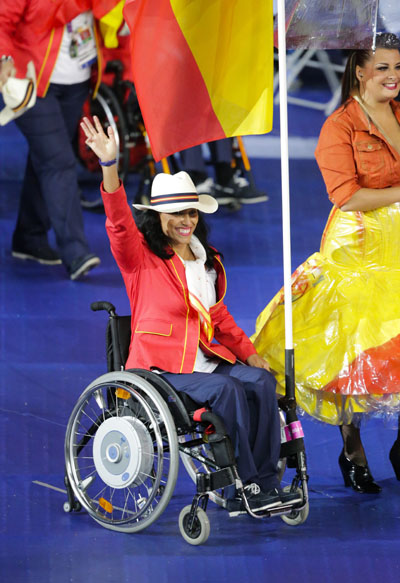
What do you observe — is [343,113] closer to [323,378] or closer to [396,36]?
[396,36]

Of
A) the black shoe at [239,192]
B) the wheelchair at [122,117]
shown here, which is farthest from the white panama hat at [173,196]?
the black shoe at [239,192]

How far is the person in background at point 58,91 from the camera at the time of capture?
257 inches

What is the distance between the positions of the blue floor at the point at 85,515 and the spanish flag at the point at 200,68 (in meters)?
1.35

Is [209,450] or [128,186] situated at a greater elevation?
[209,450]

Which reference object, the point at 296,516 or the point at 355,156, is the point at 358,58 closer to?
the point at 355,156

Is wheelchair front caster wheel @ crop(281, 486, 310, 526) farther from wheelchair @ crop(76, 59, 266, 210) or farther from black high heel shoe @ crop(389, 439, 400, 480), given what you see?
wheelchair @ crop(76, 59, 266, 210)

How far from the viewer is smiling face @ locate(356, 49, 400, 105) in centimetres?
421

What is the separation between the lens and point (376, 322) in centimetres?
421

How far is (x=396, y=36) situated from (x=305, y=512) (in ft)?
5.73

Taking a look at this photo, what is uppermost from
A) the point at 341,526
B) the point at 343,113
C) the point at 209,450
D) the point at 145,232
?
the point at 343,113

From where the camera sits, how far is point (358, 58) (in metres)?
4.29

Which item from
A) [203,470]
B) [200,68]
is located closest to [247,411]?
[203,470]

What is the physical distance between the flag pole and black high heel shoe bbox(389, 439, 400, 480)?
632mm

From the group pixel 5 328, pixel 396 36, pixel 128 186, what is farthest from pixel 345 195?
pixel 128 186
